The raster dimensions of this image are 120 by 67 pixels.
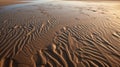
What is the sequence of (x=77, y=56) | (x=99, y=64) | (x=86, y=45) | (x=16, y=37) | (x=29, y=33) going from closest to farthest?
(x=99, y=64) → (x=77, y=56) → (x=86, y=45) → (x=16, y=37) → (x=29, y=33)

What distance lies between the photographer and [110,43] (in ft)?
15.0

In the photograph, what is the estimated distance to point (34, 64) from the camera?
3594 mm

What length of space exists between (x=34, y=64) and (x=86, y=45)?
1.91 metres

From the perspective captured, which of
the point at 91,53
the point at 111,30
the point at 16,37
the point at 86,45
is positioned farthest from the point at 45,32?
the point at 111,30

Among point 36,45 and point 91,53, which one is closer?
point 91,53

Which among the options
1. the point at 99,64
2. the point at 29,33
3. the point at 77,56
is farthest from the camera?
the point at 29,33

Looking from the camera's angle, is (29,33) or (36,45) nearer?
(36,45)

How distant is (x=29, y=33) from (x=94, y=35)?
2.77 m

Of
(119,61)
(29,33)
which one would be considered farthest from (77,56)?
(29,33)

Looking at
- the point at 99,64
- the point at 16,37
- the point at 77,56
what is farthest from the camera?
the point at 16,37

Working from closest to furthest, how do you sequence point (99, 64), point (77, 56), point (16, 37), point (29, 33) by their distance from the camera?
point (99, 64)
point (77, 56)
point (16, 37)
point (29, 33)

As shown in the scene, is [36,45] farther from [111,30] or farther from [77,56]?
[111,30]

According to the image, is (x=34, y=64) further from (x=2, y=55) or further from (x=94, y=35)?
(x=94, y=35)

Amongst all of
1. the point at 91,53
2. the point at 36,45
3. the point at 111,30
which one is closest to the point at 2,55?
the point at 36,45
